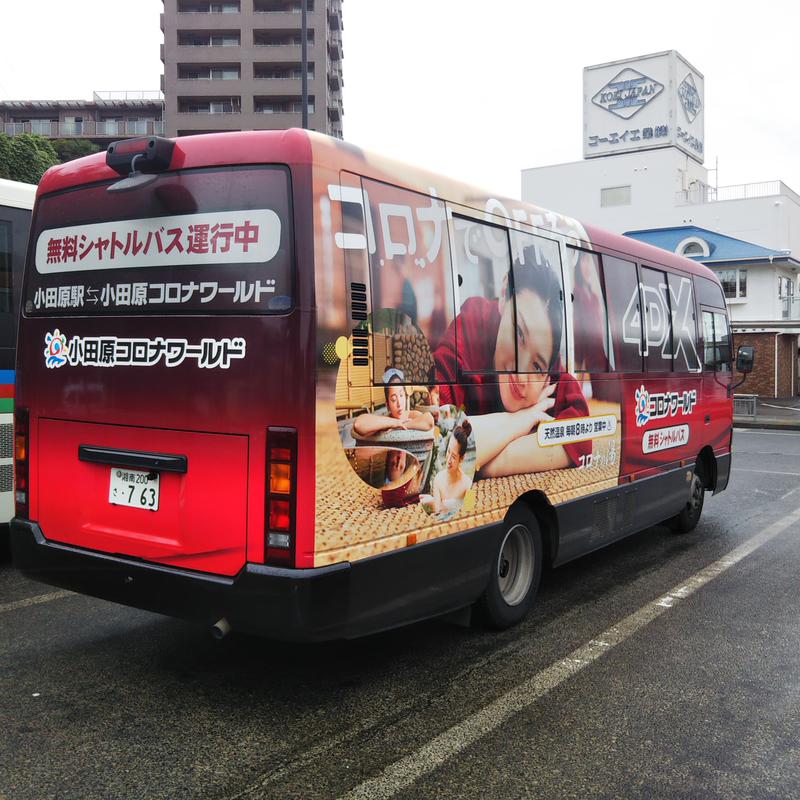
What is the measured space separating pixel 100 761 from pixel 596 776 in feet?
6.55

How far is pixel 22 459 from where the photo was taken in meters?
4.53

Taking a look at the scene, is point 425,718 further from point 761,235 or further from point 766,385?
point 761,235

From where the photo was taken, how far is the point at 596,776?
3.27 metres

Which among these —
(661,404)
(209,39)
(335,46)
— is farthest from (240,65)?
(661,404)

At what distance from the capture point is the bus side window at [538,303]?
4.99m

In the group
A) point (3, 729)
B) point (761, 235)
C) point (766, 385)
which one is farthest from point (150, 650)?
point (761, 235)

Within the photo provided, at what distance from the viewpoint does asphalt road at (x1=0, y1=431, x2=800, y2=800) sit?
3219mm

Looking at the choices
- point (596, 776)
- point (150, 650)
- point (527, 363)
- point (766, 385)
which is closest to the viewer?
point (596, 776)

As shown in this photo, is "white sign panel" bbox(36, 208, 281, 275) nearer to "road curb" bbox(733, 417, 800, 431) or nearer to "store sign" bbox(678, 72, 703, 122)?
"road curb" bbox(733, 417, 800, 431)

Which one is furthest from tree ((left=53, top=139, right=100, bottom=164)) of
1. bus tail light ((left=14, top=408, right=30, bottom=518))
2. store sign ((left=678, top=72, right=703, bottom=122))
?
bus tail light ((left=14, top=408, right=30, bottom=518))

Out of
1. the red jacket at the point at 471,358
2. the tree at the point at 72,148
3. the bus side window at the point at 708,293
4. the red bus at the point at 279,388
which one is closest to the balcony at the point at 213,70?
the tree at the point at 72,148

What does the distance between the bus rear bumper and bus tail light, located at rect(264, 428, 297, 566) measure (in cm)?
9

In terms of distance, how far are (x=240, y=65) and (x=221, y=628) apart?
232ft

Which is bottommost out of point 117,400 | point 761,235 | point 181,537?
point 181,537
